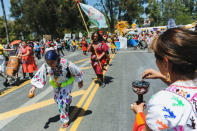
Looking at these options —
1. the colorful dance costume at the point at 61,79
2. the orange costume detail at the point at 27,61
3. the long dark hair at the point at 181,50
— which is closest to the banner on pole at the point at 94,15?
the orange costume detail at the point at 27,61

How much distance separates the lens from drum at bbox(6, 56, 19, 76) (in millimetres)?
7206

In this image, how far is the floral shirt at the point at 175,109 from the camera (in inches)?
38.5

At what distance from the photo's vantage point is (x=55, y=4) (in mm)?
37656

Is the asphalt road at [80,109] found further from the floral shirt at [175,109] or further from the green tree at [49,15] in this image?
the green tree at [49,15]

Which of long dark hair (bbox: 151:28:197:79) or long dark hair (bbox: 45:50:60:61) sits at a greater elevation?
long dark hair (bbox: 151:28:197:79)

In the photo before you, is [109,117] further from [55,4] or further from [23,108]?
[55,4]

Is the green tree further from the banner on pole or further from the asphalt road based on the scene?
the asphalt road

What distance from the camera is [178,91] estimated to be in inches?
40.3

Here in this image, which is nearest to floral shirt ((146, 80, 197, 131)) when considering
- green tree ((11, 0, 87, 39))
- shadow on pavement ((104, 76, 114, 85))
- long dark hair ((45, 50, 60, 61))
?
long dark hair ((45, 50, 60, 61))

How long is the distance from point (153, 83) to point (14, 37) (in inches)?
2183

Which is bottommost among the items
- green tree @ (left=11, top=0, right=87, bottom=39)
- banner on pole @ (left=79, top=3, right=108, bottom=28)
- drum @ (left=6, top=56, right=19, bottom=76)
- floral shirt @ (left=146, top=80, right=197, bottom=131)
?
drum @ (left=6, top=56, right=19, bottom=76)

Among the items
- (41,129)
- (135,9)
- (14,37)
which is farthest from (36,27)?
(41,129)

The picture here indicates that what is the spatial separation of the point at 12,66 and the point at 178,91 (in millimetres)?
7409

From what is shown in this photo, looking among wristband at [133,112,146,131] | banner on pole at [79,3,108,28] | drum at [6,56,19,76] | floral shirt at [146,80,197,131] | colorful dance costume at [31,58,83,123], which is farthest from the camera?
banner on pole at [79,3,108,28]
